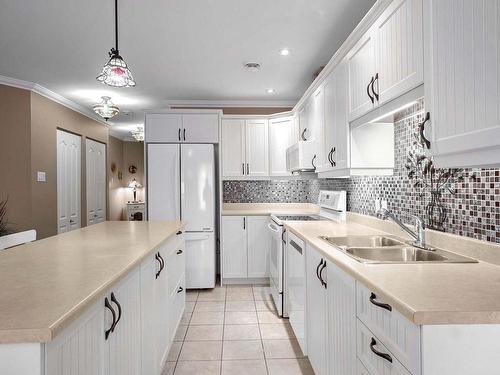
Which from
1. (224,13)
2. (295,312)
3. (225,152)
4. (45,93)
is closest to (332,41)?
(224,13)

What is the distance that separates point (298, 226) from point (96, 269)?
5.66 feet

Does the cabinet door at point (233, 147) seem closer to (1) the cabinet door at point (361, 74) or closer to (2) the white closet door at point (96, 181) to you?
(1) the cabinet door at point (361, 74)

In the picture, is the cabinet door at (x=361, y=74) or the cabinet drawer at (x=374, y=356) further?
the cabinet door at (x=361, y=74)

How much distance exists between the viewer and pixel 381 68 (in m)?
1.76

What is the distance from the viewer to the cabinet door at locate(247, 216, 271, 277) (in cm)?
415

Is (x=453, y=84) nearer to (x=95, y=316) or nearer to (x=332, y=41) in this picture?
(x=95, y=316)

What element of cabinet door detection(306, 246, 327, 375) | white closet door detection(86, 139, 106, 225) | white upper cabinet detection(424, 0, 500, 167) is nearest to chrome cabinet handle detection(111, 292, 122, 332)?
cabinet door detection(306, 246, 327, 375)

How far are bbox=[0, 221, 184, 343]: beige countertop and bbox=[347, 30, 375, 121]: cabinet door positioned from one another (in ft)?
4.91

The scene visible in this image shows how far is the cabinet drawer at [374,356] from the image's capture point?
3.37 feet

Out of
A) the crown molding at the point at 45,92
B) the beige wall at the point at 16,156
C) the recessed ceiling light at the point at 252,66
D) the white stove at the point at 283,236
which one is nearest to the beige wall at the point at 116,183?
the crown molding at the point at 45,92

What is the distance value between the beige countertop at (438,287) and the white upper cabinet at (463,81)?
0.41 meters

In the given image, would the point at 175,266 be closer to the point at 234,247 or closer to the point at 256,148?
the point at 234,247

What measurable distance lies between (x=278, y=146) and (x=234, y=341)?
8.73 ft

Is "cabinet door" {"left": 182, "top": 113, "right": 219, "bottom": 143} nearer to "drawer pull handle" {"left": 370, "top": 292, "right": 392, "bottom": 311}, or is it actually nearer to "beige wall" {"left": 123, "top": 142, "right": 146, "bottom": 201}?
"drawer pull handle" {"left": 370, "top": 292, "right": 392, "bottom": 311}
